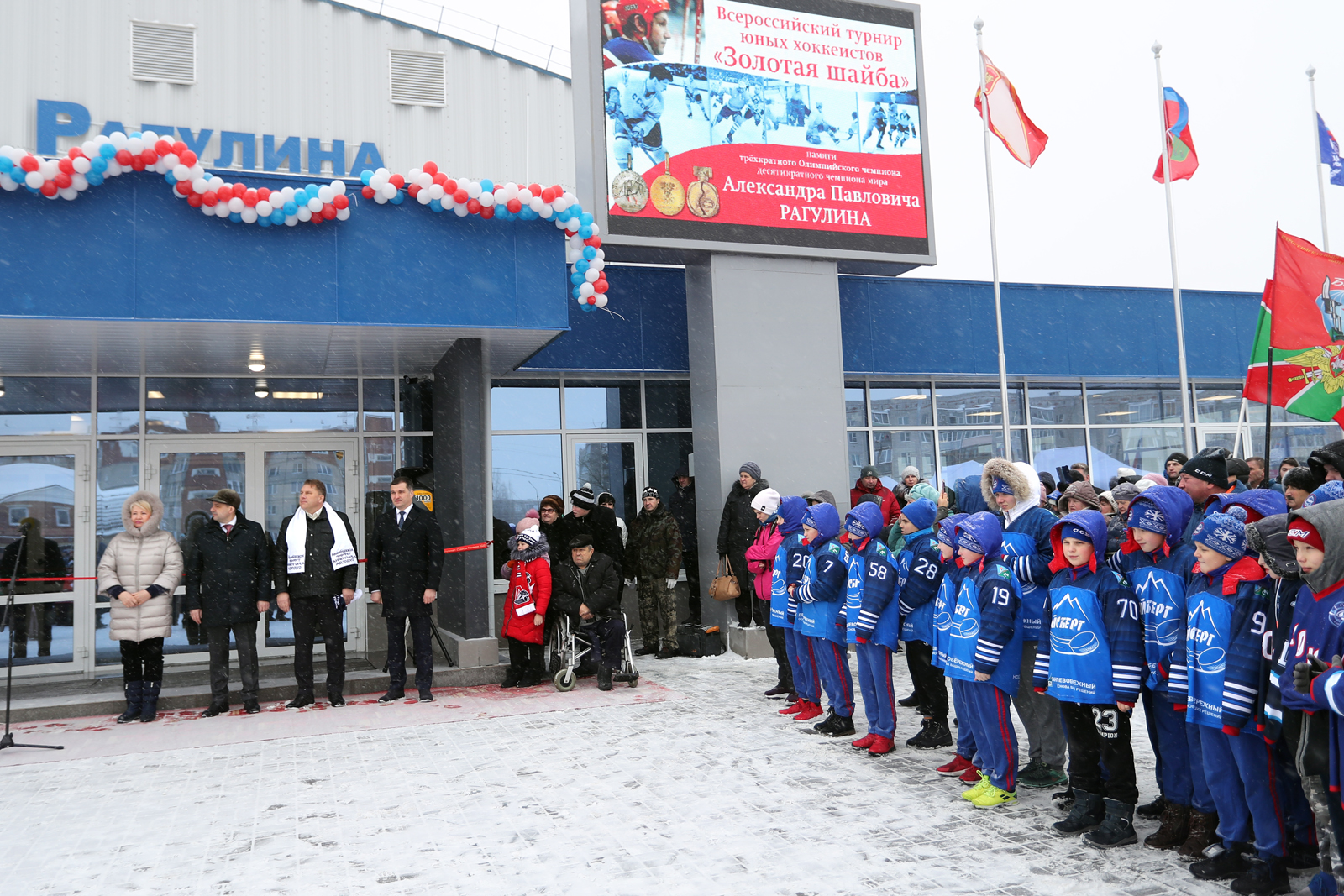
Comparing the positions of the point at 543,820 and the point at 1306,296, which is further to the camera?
the point at 1306,296

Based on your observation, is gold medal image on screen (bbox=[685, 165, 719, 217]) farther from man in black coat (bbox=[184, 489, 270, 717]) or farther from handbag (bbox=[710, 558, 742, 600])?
man in black coat (bbox=[184, 489, 270, 717])

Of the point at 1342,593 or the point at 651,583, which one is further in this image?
the point at 651,583

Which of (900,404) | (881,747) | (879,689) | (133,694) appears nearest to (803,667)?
(879,689)

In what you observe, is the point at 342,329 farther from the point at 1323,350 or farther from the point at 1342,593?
the point at 1323,350

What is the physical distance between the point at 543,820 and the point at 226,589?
427 cm

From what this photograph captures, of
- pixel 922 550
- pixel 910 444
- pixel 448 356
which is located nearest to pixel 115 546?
pixel 448 356

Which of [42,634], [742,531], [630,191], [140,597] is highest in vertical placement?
[630,191]

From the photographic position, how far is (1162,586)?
4.02m

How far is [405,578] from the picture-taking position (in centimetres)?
787

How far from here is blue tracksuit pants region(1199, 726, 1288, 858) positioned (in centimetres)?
358

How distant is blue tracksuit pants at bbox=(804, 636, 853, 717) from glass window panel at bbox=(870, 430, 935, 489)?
6237 mm

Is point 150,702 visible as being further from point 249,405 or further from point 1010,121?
point 1010,121

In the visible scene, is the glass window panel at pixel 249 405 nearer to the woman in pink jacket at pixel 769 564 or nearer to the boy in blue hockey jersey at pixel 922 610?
the woman in pink jacket at pixel 769 564

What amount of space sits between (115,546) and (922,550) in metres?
6.45
